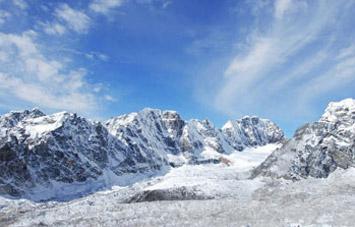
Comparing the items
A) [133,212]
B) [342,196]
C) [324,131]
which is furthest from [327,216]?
[324,131]

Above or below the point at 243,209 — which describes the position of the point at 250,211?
below

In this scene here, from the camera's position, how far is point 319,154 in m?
153

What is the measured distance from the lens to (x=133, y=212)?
8225 centimetres

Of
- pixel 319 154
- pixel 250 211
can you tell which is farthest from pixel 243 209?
pixel 319 154

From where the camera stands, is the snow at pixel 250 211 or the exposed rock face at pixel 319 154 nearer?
the snow at pixel 250 211

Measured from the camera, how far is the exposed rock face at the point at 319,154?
149000mm

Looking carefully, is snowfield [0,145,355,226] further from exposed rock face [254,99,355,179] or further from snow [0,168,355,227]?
exposed rock face [254,99,355,179]

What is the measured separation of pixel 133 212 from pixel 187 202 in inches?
350

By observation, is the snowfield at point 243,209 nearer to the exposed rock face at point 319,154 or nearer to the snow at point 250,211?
the snow at point 250,211

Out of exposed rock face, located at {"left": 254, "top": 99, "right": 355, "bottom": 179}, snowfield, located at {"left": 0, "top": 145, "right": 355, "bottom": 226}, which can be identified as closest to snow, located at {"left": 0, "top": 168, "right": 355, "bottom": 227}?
snowfield, located at {"left": 0, "top": 145, "right": 355, "bottom": 226}

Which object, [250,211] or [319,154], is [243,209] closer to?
[250,211]

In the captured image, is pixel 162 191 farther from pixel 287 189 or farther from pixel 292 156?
pixel 292 156

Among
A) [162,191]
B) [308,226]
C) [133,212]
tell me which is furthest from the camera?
[162,191]

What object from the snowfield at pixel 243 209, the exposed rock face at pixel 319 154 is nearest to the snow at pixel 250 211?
the snowfield at pixel 243 209
